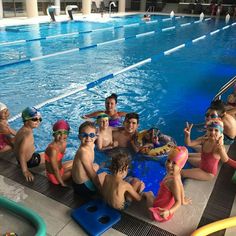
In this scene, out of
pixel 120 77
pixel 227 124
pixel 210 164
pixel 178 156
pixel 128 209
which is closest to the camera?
pixel 178 156

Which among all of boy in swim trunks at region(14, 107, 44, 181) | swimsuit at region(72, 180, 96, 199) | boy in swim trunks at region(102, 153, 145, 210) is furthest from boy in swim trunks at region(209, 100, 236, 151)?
boy in swim trunks at region(14, 107, 44, 181)

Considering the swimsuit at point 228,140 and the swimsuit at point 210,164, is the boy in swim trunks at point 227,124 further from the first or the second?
the swimsuit at point 210,164

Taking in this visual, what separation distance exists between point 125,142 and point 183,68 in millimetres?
6059

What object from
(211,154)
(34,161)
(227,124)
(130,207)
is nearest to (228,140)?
(227,124)

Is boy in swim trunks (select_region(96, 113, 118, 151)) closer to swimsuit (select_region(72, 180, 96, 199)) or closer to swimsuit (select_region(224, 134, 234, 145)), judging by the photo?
swimsuit (select_region(72, 180, 96, 199))

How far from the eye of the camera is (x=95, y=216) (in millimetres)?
2672

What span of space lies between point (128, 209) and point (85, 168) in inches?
23.1

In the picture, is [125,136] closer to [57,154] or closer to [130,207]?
[57,154]

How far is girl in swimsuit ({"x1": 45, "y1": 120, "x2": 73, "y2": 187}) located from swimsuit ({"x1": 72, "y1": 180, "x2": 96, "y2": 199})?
0.23 m

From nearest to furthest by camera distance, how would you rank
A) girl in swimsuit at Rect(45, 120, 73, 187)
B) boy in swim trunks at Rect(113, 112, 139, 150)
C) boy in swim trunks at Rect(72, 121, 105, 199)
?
boy in swim trunks at Rect(72, 121, 105, 199) → girl in swimsuit at Rect(45, 120, 73, 187) → boy in swim trunks at Rect(113, 112, 139, 150)

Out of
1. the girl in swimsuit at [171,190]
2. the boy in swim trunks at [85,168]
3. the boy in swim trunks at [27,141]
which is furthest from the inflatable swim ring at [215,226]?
the boy in swim trunks at [27,141]

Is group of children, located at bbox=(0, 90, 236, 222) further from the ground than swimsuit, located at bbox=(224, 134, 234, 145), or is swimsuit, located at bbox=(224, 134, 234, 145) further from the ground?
group of children, located at bbox=(0, 90, 236, 222)

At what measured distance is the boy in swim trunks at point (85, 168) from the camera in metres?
2.91

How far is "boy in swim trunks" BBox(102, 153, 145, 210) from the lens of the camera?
8.36ft
